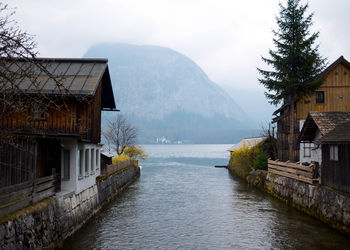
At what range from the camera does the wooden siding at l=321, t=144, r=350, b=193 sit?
19.6m

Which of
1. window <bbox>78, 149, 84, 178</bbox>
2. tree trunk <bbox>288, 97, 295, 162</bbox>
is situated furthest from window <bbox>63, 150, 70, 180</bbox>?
tree trunk <bbox>288, 97, 295, 162</bbox>

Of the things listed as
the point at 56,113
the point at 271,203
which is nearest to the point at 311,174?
the point at 271,203

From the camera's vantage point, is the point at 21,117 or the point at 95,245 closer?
the point at 95,245

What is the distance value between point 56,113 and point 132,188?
20473 mm

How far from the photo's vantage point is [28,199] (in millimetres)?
14344

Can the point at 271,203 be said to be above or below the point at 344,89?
below

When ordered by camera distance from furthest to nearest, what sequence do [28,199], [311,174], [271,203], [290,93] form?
[290,93], [271,203], [311,174], [28,199]

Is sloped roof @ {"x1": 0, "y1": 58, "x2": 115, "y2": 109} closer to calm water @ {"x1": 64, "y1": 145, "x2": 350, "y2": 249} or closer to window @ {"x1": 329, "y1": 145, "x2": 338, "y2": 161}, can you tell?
calm water @ {"x1": 64, "y1": 145, "x2": 350, "y2": 249}

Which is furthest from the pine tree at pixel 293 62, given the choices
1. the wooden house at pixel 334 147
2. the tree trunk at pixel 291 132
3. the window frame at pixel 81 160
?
the window frame at pixel 81 160

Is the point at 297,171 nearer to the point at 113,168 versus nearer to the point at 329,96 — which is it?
the point at 329,96

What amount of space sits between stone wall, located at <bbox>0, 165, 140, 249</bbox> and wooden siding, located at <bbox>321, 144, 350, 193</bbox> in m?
16.0

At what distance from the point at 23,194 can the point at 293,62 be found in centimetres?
3315

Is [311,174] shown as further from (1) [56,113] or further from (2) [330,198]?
(1) [56,113]

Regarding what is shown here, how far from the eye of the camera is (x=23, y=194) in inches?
550
